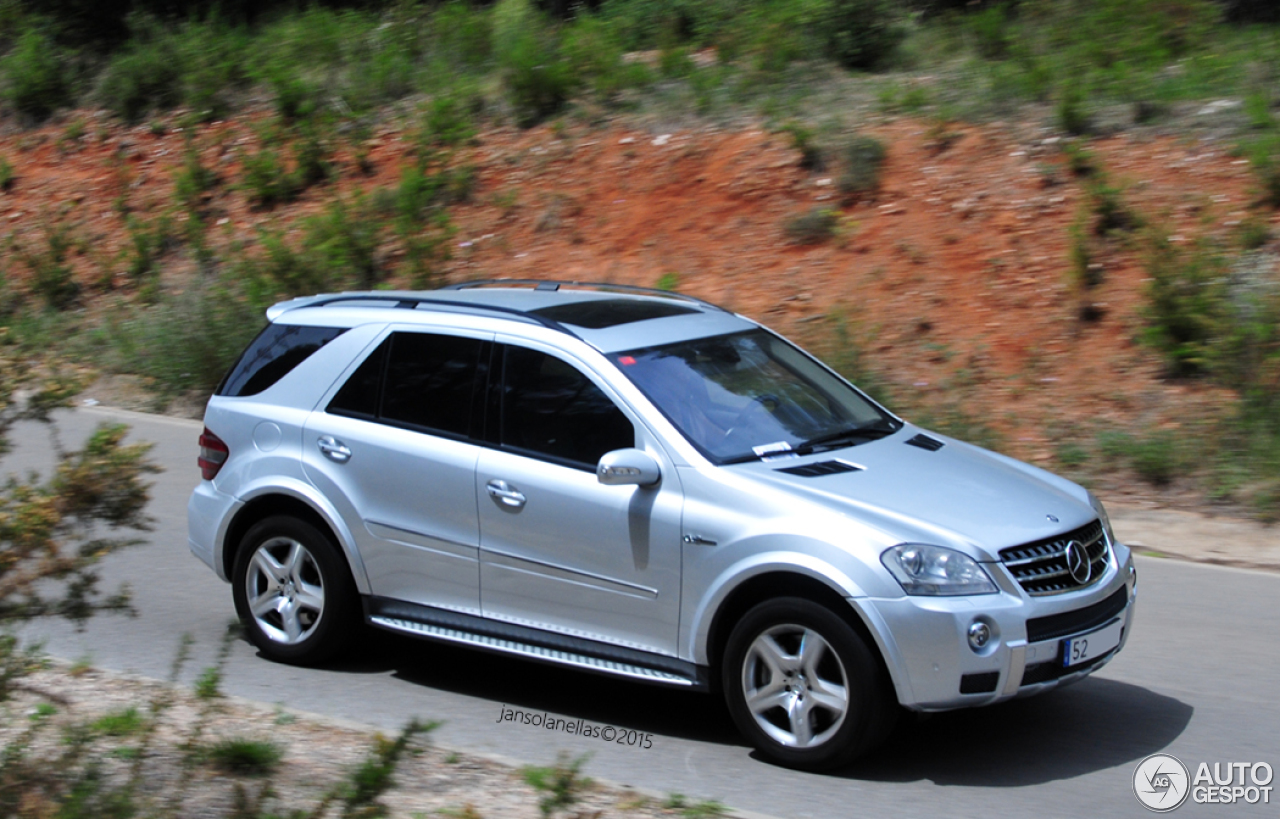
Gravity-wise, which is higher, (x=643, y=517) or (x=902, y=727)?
(x=643, y=517)

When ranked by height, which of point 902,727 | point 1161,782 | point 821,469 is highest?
point 821,469

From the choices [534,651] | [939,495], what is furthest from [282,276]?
[939,495]

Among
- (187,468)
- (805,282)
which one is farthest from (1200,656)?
(187,468)

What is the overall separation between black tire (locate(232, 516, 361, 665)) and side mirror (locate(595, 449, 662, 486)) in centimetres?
169

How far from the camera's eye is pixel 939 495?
530cm

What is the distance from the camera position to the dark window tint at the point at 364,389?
6.45 meters

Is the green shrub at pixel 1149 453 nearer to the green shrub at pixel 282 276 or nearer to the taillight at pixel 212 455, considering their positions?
the taillight at pixel 212 455

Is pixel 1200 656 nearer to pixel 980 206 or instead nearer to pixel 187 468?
pixel 980 206

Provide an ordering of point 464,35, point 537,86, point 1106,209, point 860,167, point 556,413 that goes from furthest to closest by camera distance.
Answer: point 464,35, point 537,86, point 860,167, point 1106,209, point 556,413

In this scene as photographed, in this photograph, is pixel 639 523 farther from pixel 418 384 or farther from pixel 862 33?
pixel 862 33

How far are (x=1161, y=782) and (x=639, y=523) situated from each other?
2225 millimetres

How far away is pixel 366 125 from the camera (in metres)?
18.8

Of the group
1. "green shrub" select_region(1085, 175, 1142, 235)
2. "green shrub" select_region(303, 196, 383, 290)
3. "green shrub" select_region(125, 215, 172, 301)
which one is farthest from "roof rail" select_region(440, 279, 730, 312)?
"green shrub" select_region(125, 215, 172, 301)

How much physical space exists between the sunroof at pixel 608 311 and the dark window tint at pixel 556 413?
0.30 metres
